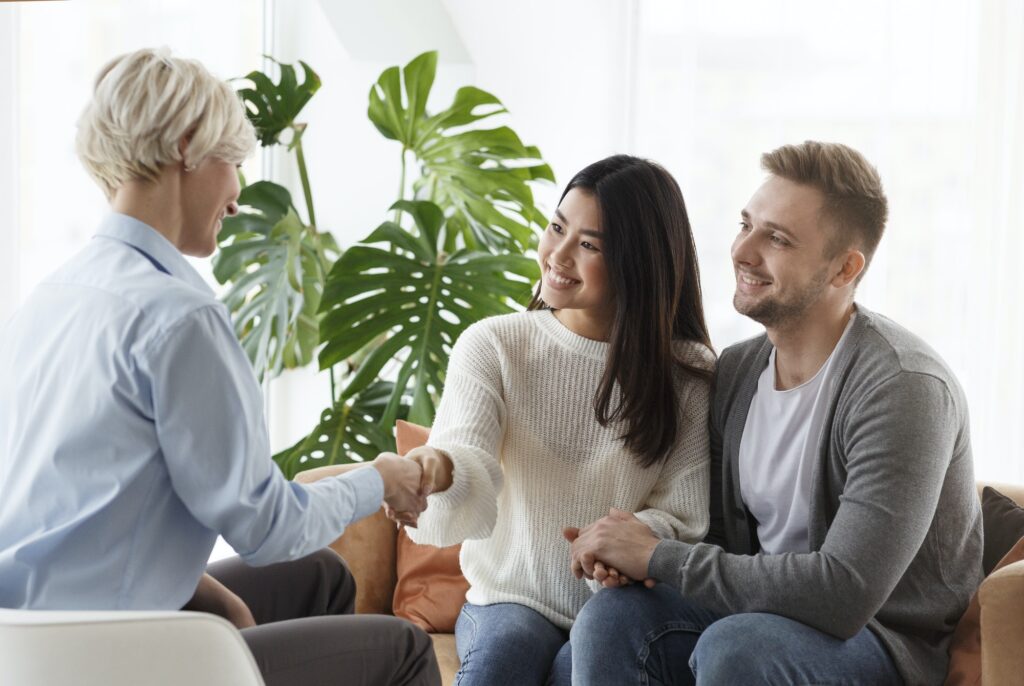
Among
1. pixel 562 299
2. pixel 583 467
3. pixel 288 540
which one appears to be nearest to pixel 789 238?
pixel 562 299

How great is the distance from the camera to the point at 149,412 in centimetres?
128

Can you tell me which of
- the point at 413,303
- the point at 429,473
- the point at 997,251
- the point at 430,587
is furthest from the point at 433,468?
the point at 997,251

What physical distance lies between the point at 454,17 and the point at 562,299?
7.70 ft

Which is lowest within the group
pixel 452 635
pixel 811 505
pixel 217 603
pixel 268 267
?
pixel 452 635

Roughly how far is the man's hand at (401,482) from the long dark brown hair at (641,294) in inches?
15.3

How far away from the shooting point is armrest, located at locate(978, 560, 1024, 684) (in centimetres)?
159

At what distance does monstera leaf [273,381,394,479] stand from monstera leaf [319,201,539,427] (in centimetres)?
9

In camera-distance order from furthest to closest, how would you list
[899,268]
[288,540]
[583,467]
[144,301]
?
1. [899,268]
2. [583,467]
3. [288,540]
4. [144,301]

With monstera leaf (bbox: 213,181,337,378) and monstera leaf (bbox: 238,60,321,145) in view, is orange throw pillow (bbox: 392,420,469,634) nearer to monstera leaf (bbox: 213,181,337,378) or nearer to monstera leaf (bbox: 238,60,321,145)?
monstera leaf (bbox: 213,181,337,378)

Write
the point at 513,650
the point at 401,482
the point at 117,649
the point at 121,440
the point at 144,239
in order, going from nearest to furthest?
the point at 117,649, the point at 121,440, the point at 144,239, the point at 401,482, the point at 513,650

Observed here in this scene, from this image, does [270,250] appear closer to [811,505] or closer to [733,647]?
[811,505]

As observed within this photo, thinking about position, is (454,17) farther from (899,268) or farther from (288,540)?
(288,540)

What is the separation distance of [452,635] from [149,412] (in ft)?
3.90

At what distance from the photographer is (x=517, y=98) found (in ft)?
13.3
